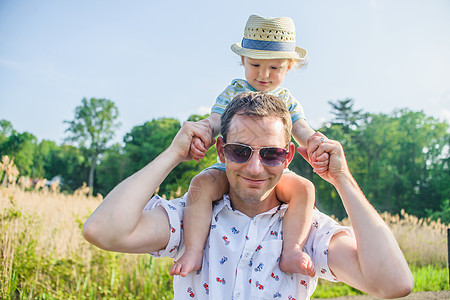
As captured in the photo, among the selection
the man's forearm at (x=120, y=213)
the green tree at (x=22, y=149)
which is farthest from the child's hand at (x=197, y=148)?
the green tree at (x=22, y=149)

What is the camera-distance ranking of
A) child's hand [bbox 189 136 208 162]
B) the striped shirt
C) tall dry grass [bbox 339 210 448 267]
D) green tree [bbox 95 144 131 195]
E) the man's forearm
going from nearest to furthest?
the man's forearm
child's hand [bbox 189 136 208 162]
the striped shirt
tall dry grass [bbox 339 210 448 267]
green tree [bbox 95 144 131 195]

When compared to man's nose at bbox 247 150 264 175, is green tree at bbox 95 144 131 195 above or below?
above

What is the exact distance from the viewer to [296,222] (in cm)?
191

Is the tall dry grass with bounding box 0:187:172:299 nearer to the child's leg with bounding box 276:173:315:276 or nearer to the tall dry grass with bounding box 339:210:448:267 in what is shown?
the child's leg with bounding box 276:173:315:276

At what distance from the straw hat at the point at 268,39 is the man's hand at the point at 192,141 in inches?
26.1

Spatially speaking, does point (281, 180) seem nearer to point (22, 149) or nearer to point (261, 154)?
point (261, 154)

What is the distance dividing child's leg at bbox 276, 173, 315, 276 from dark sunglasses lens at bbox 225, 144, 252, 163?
1.18ft

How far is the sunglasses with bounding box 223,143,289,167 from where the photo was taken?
185 centimetres

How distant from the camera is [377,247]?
1.62 m

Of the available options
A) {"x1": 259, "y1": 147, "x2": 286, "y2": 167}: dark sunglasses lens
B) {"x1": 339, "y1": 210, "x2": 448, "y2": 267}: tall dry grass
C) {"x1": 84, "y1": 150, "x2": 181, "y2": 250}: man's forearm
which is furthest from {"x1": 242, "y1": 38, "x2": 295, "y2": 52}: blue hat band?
{"x1": 339, "y1": 210, "x2": 448, "y2": 267}: tall dry grass

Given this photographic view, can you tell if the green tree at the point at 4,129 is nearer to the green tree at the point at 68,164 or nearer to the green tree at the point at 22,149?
the green tree at the point at 22,149

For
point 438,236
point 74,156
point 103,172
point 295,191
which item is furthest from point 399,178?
point 74,156

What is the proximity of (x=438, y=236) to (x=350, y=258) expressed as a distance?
26.0 ft

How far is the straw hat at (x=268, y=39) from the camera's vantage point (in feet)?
7.64
